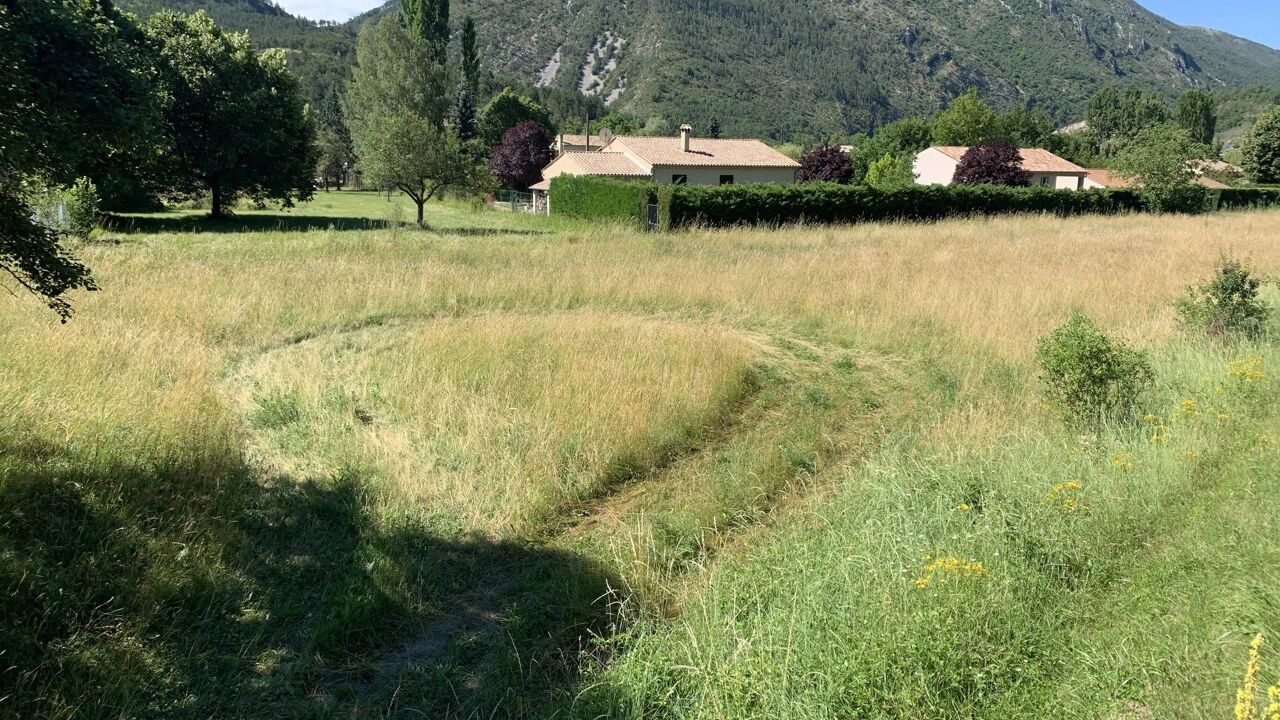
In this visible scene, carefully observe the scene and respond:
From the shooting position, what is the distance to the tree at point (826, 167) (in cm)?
4719

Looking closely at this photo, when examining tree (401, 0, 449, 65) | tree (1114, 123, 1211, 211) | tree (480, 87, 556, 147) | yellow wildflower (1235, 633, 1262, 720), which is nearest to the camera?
yellow wildflower (1235, 633, 1262, 720)

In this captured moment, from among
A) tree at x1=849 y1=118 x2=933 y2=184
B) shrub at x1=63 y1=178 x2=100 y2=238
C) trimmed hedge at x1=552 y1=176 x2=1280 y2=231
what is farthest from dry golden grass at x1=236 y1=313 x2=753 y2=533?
tree at x1=849 y1=118 x2=933 y2=184

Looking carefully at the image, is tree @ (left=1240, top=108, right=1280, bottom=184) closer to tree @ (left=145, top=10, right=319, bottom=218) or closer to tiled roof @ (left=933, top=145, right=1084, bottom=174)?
tiled roof @ (left=933, top=145, right=1084, bottom=174)

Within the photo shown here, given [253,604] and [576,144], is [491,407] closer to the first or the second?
[253,604]

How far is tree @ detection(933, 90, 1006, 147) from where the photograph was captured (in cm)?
6838

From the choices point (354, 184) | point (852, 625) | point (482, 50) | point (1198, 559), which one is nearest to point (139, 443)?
point (852, 625)

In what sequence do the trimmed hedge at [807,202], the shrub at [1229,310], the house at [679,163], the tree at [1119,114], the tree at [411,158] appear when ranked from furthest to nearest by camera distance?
the tree at [1119,114] < the house at [679,163] < the tree at [411,158] < the trimmed hedge at [807,202] < the shrub at [1229,310]

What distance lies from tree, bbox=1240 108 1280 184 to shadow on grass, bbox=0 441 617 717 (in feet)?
231

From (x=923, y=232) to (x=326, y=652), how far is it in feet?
78.7

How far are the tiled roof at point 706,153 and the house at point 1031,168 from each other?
16.6 meters

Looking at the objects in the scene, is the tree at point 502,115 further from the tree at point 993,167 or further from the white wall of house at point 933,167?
the tree at point 993,167

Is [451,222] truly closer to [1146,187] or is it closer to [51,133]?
[51,133]

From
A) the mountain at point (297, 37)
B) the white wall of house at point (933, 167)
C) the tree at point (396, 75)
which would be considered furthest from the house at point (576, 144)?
the mountain at point (297, 37)

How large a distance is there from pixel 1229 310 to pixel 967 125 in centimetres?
6663
